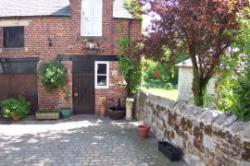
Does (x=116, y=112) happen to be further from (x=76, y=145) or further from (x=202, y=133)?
(x=202, y=133)

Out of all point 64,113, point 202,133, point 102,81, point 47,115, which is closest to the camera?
point 202,133

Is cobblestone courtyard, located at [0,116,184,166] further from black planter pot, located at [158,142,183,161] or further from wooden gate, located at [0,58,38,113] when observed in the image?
wooden gate, located at [0,58,38,113]

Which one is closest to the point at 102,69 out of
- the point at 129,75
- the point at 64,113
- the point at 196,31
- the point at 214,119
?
the point at 129,75

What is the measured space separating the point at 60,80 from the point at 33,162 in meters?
6.77

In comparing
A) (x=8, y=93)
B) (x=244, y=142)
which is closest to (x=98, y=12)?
(x=8, y=93)

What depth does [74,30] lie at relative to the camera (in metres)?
15.2

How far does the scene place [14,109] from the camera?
559 inches

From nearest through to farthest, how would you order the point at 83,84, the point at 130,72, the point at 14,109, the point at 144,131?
the point at 144,131 < the point at 14,109 < the point at 130,72 < the point at 83,84

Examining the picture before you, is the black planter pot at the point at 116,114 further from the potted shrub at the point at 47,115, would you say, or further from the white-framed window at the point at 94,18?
the white-framed window at the point at 94,18

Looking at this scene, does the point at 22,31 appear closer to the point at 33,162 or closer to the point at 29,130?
the point at 29,130

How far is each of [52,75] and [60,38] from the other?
181cm

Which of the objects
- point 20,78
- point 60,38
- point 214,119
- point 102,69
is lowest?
point 214,119

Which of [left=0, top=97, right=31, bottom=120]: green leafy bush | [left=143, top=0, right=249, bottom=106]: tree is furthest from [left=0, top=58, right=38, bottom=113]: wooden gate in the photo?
[left=143, top=0, right=249, bottom=106]: tree

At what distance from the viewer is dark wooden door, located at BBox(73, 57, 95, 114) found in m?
15.4
